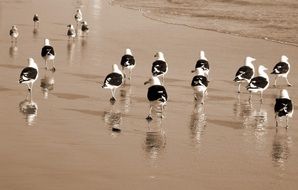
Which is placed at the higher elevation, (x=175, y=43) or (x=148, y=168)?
(x=175, y=43)

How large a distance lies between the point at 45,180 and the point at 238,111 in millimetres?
7588

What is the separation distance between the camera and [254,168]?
12328 mm

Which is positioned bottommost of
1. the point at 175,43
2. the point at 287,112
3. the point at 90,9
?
the point at 287,112

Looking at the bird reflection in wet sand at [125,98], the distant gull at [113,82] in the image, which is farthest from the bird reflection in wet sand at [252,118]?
the distant gull at [113,82]

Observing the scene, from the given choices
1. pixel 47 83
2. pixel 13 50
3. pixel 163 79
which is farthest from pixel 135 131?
pixel 13 50

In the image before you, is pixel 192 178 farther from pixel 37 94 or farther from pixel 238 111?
pixel 37 94

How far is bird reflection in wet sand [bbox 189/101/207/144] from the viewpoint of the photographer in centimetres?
1449

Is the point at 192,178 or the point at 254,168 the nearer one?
A: the point at 192,178

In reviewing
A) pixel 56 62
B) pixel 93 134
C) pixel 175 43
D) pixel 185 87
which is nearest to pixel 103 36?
pixel 175 43

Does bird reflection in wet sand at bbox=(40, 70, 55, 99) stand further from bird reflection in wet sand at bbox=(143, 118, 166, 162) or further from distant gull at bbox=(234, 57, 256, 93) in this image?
distant gull at bbox=(234, 57, 256, 93)

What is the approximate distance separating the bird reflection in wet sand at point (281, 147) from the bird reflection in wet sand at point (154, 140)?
81.8 inches

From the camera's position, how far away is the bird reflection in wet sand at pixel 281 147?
12.9m

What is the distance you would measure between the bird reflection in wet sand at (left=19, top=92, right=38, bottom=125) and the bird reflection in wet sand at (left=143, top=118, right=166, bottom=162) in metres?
2.45

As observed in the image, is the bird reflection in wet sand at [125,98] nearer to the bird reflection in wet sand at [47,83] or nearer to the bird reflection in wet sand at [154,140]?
the bird reflection in wet sand at [154,140]
